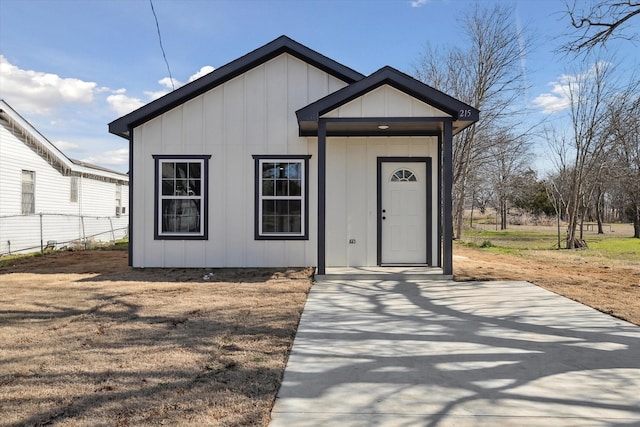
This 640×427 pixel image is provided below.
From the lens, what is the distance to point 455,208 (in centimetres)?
2395

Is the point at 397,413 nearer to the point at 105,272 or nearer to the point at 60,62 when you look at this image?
the point at 105,272

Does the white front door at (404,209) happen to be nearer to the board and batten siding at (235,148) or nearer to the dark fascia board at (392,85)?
the board and batten siding at (235,148)

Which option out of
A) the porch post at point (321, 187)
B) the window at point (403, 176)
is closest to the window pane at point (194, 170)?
the porch post at point (321, 187)

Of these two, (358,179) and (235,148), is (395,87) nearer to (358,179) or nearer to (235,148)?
(358,179)

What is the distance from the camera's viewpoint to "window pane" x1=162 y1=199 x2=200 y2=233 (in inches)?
383

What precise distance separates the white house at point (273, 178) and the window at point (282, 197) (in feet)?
0.07

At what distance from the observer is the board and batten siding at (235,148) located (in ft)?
31.7

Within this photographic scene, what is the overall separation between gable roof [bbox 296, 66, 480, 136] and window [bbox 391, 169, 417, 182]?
1.73m

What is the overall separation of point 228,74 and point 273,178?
2370 millimetres

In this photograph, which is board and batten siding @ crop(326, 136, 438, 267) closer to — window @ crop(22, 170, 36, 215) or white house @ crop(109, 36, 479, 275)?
white house @ crop(109, 36, 479, 275)

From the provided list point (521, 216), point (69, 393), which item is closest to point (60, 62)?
point (69, 393)

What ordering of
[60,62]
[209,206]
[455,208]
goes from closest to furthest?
[209,206]
[60,62]
[455,208]

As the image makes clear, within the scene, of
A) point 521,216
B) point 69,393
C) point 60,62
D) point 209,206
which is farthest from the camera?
point 521,216

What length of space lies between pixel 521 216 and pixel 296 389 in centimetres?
4822
